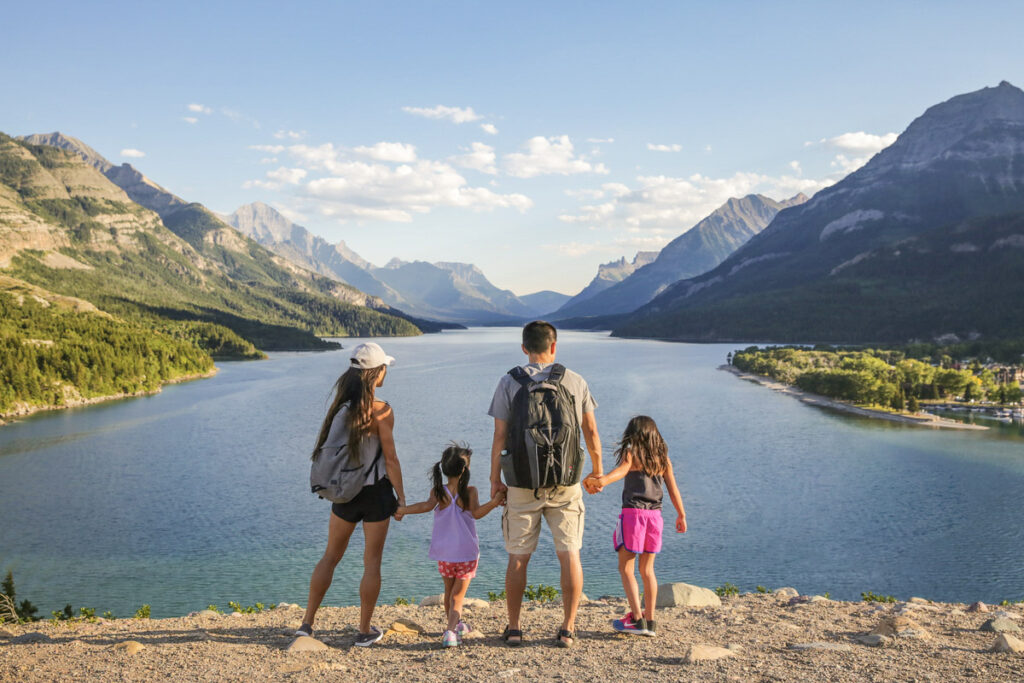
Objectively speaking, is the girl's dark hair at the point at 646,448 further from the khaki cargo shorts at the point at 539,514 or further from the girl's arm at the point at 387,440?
the girl's arm at the point at 387,440

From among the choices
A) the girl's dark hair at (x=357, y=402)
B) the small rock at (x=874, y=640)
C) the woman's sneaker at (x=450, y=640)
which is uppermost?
the girl's dark hair at (x=357, y=402)

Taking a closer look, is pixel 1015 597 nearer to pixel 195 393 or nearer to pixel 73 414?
pixel 73 414

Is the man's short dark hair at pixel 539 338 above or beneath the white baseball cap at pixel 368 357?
above

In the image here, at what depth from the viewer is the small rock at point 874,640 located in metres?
10.2

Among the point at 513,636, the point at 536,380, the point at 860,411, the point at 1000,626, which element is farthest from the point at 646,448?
the point at 860,411

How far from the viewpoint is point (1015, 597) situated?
2850 centimetres

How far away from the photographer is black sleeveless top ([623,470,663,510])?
33.6ft

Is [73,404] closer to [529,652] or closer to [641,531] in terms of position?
[529,652]

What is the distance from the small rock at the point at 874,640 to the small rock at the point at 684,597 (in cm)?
380

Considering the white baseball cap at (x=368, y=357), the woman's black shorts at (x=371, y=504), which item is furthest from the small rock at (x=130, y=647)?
the white baseball cap at (x=368, y=357)

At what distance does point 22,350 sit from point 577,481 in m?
112

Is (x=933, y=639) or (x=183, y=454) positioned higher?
(x=933, y=639)

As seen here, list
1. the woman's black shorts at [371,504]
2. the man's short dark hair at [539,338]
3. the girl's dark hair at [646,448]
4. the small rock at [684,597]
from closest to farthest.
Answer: the man's short dark hair at [539,338], the woman's black shorts at [371,504], the girl's dark hair at [646,448], the small rock at [684,597]

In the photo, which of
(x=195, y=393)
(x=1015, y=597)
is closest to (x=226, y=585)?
(x=1015, y=597)
